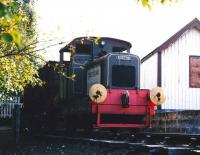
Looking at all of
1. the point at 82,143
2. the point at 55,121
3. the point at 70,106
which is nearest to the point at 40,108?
the point at 55,121

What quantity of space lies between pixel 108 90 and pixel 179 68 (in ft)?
37.1

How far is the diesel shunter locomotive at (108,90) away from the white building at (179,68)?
8814mm

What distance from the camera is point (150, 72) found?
2117cm

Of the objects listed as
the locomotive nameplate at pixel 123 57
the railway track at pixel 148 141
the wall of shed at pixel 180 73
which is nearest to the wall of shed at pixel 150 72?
the wall of shed at pixel 180 73

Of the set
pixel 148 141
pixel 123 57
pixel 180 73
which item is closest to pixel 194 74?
pixel 180 73

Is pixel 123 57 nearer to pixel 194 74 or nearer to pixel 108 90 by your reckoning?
pixel 108 90

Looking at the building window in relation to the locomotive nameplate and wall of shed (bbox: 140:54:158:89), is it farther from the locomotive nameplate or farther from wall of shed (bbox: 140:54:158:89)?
the locomotive nameplate

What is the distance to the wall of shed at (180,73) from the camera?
66.5ft

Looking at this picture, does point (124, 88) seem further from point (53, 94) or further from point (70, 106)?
point (53, 94)

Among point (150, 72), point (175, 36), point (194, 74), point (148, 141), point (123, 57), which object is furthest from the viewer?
point (150, 72)

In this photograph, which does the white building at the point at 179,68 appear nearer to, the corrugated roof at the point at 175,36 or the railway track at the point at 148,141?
the corrugated roof at the point at 175,36

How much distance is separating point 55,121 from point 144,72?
28.9 ft

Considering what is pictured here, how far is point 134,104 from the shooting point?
10492 mm

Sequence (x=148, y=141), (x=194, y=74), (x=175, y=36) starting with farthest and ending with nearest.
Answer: (x=175, y=36) → (x=194, y=74) → (x=148, y=141)
